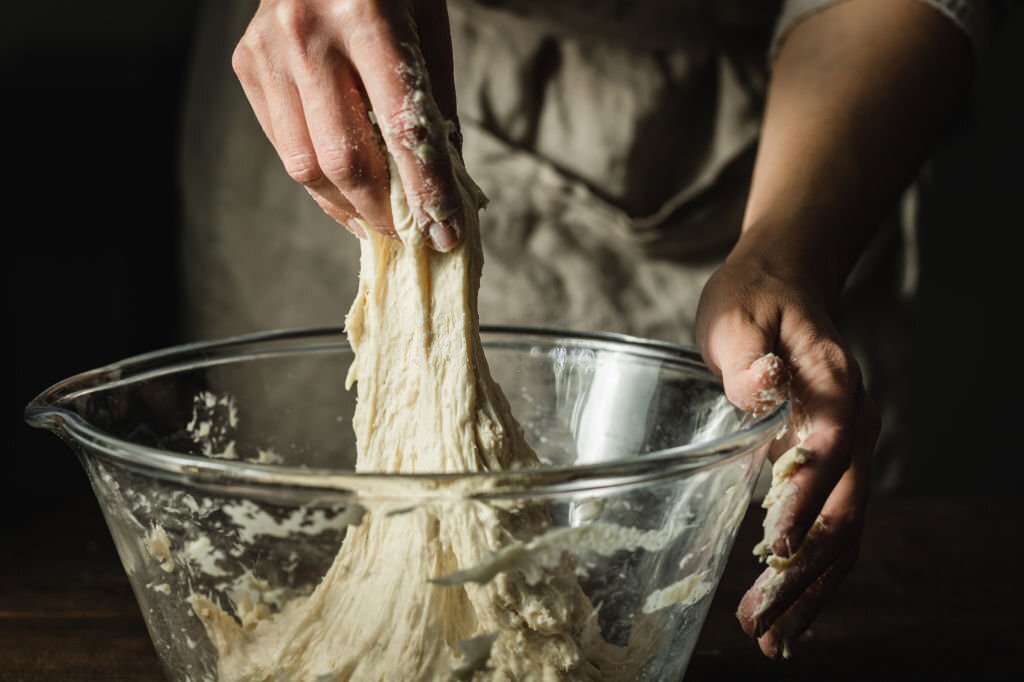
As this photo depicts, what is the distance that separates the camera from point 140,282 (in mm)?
1613

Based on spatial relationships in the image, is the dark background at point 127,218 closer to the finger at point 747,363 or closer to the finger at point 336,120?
the finger at point 747,363

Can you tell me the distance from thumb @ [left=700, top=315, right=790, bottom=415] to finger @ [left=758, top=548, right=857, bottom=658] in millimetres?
121

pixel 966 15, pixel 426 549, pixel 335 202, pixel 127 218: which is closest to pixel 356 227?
pixel 335 202

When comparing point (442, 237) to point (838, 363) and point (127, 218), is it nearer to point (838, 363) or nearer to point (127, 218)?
point (838, 363)

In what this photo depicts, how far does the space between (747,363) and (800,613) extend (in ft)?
0.54

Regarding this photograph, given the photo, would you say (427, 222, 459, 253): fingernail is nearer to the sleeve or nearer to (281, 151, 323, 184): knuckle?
(281, 151, 323, 184): knuckle

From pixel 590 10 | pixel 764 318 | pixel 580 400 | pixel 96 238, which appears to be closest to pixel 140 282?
pixel 96 238

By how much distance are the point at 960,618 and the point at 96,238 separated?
1298 millimetres

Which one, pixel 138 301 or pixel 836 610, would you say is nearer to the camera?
pixel 836 610

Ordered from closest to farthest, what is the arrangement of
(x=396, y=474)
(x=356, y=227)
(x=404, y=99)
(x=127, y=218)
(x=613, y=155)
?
(x=396, y=474)
(x=404, y=99)
(x=356, y=227)
(x=613, y=155)
(x=127, y=218)

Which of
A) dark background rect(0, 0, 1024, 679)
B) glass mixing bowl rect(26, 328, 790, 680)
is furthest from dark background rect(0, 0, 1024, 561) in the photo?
glass mixing bowl rect(26, 328, 790, 680)

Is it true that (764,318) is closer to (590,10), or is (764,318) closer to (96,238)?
(590,10)

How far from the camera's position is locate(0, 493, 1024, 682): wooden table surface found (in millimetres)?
692

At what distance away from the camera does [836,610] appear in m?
0.79
